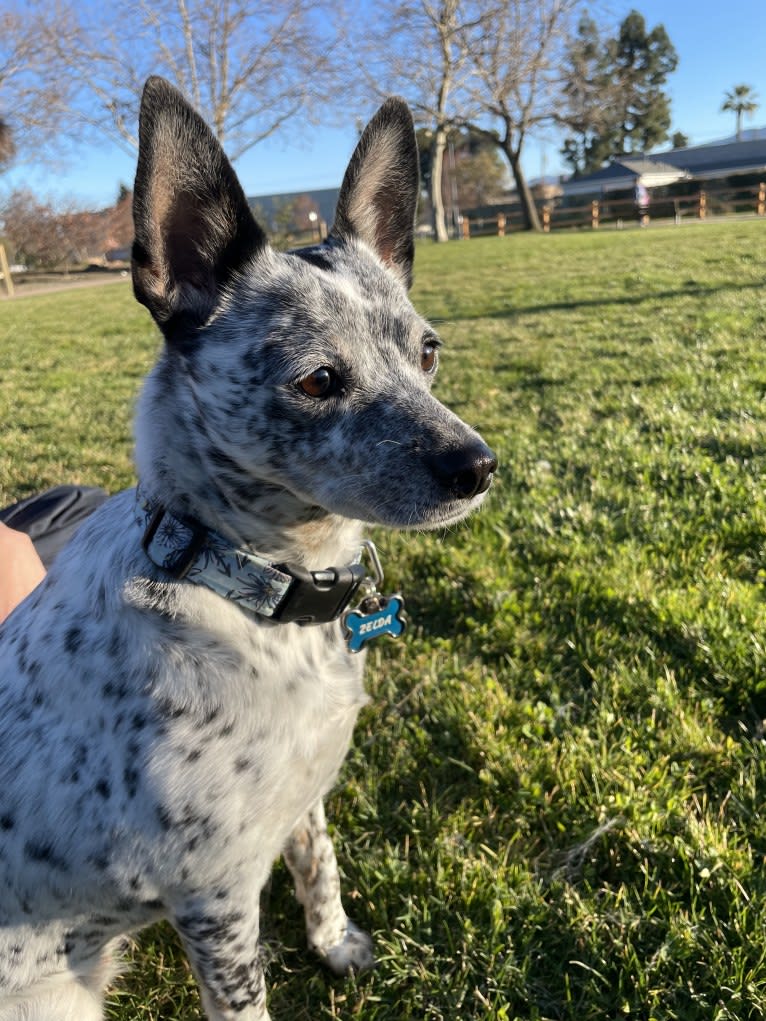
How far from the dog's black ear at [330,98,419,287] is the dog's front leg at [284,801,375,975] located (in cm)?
178

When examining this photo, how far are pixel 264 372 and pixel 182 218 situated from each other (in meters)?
0.47

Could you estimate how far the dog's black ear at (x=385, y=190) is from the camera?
2.18 m

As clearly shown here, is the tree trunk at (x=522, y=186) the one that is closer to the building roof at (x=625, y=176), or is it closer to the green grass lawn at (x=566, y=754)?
the building roof at (x=625, y=176)

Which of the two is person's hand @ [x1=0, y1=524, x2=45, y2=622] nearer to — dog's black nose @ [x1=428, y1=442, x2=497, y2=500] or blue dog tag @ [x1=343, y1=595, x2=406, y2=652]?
blue dog tag @ [x1=343, y1=595, x2=406, y2=652]

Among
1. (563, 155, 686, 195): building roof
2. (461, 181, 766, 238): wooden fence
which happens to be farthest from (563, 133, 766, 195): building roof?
(461, 181, 766, 238): wooden fence

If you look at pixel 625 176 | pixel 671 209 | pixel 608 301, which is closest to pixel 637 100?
pixel 625 176

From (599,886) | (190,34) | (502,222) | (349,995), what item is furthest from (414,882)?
(502,222)

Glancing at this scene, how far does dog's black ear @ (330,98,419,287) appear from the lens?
2.18m

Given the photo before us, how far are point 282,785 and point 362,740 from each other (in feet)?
3.57

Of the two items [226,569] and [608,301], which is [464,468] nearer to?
[226,569]

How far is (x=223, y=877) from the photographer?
1630 mm

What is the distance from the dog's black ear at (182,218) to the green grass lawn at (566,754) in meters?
1.05

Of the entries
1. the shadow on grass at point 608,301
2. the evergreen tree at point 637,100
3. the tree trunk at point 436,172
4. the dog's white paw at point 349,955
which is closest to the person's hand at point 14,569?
the dog's white paw at point 349,955

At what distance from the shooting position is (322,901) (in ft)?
6.82
